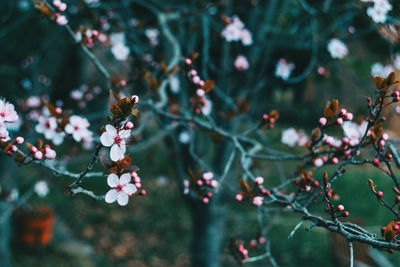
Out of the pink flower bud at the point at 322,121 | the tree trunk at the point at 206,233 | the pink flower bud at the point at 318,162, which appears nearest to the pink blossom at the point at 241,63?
the tree trunk at the point at 206,233

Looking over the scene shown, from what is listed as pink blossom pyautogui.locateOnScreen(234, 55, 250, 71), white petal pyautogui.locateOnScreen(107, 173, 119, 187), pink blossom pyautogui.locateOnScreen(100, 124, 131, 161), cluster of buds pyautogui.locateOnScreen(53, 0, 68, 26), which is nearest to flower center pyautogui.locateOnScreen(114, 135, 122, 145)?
pink blossom pyautogui.locateOnScreen(100, 124, 131, 161)

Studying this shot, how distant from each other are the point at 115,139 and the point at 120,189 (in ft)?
0.79

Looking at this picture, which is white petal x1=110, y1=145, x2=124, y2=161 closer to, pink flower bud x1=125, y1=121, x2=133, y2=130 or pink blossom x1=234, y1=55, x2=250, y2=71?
pink flower bud x1=125, y1=121, x2=133, y2=130

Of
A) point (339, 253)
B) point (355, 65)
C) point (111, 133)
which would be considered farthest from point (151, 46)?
point (355, 65)

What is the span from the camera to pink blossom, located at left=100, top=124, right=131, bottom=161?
37.2 inches

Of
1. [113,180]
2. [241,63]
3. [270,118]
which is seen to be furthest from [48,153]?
[241,63]

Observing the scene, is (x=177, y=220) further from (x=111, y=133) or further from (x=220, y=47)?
(x=111, y=133)

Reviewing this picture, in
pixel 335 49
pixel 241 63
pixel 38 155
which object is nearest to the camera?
pixel 38 155

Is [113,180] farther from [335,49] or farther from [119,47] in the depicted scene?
[335,49]

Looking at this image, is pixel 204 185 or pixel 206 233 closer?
pixel 204 185

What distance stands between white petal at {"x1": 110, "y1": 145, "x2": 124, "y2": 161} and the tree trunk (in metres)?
1.91

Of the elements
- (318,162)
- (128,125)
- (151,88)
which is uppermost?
(151,88)

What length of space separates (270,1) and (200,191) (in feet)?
6.43

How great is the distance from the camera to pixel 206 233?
3014 millimetres
